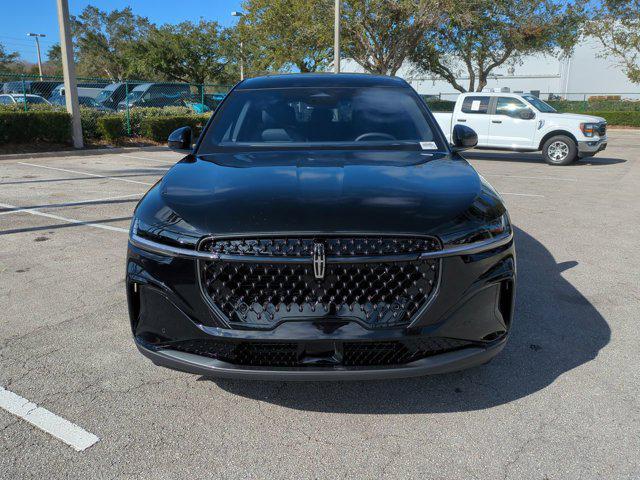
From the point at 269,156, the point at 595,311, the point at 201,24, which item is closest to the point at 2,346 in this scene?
the point at 269,156

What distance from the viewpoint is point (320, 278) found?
2279 millimetres

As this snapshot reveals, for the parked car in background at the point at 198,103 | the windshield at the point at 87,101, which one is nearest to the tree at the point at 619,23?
the parked car in background at the point at 198,103

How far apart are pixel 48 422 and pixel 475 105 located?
15199mm

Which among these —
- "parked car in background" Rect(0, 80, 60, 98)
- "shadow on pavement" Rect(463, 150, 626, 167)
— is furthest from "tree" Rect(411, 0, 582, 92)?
"parked car in background" Rect(0, 80, 60, 98)

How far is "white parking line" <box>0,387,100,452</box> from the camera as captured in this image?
2467 mm

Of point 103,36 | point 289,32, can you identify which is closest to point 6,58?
point 103,36

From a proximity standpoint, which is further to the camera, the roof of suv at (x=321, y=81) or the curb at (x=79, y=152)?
the curb at (x=79, y=152)

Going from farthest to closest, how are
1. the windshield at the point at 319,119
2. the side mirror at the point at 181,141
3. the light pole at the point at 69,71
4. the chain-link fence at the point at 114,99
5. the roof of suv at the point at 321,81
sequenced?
the chain-link fence at the point at 114,99, the light pole at the point at 69,71, the roof of suv at the point at 321,81, the side mirror at the point at 181,141, the windshield at the point at 319,119

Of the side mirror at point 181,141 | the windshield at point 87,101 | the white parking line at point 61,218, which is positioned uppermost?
the windshield at point 87,101

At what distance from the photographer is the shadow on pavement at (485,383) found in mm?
2791

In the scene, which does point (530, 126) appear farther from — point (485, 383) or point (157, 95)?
point (157, 95)

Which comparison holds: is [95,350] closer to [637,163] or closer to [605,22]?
[637,163]

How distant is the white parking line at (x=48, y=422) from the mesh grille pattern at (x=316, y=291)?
2.99 feet

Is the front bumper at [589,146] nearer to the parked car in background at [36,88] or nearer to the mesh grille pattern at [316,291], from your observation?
the mesh grille pattern at [316,291]
